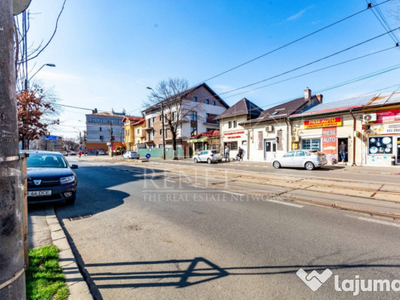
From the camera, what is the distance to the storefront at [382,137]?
51.6 feet

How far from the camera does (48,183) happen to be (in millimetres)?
5594

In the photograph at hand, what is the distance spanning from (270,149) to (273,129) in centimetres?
228

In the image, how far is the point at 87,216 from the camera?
5277 mm

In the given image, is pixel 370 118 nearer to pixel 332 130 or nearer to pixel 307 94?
pixel 332 130

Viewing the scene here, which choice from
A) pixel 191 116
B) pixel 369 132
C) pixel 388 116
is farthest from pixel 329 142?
pixel 191 116

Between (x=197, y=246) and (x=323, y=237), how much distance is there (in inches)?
90.4

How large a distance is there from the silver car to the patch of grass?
51.3ft

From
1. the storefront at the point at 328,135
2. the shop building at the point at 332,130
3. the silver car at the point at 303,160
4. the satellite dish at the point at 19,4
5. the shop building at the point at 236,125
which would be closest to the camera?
the satellite dish at the point at 19,4

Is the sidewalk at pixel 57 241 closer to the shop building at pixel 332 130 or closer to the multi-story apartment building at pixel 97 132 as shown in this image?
the shop building at pixel 332 130

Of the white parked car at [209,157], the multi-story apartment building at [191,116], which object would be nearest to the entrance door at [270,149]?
the white parked car at [209,157]

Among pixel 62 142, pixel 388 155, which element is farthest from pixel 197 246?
pixel 62 142

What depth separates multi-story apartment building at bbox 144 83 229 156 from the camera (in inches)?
1426

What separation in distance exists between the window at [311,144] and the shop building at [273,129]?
1.36 metres

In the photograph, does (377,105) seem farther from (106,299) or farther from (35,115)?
(35,115)
